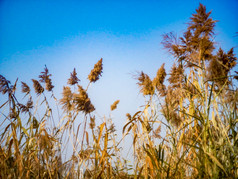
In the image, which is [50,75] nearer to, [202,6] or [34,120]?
[34,120]

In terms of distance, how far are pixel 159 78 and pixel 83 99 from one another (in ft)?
5.19

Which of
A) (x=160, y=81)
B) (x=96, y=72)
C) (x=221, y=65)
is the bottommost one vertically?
(x=221, y=65)

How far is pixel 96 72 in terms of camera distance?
10.5 feet

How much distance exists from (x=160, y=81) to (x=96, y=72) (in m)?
1.32

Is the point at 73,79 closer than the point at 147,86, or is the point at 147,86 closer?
the point at 147,86

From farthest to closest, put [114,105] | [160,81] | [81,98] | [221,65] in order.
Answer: [114,105], [81,98], [160,81], [221,65]

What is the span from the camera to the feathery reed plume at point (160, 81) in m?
2.65

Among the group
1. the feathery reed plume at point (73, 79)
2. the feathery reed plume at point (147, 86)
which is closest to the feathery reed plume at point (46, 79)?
the feathery reed plume at point (73, 79)

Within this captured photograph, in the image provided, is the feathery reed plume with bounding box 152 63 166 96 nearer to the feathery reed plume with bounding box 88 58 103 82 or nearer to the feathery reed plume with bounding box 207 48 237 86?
the feathery reed plume with bounding box 207 48 237 86

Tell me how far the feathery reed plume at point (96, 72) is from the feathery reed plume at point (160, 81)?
46.8 inches

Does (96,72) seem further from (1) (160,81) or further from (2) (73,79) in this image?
(1) (160,81)

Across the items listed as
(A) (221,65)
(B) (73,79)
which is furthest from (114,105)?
(A) (221,65)

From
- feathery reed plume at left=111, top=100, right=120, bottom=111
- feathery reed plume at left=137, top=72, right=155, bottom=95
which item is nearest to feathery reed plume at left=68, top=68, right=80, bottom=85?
feathery reed plume at left=111, top=100, right=120, bottom=111

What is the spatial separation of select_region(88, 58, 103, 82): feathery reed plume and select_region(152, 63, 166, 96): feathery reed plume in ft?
3.90
